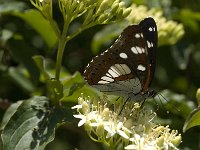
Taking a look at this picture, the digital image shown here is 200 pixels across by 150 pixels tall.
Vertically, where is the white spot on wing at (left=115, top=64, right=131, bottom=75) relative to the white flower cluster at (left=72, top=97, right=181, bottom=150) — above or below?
above

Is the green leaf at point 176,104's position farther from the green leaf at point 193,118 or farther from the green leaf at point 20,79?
the green leaf at point 20,79

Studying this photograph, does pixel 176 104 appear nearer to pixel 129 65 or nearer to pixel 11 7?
pixel 129 65

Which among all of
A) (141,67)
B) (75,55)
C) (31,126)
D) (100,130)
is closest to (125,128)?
(100,130)

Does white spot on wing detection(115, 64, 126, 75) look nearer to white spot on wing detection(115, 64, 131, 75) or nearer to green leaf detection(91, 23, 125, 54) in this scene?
white spot on wing detection(115, 64, 131, 75)

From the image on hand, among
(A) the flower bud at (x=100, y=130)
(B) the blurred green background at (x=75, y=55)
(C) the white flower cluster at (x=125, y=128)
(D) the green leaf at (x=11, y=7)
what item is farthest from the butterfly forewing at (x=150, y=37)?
(D) the green leaf at (x=11, y=7)

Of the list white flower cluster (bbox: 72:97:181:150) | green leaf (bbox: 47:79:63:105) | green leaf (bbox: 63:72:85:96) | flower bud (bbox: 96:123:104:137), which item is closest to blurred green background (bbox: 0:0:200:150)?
green leaf (bbox: 63:72:85:96)
